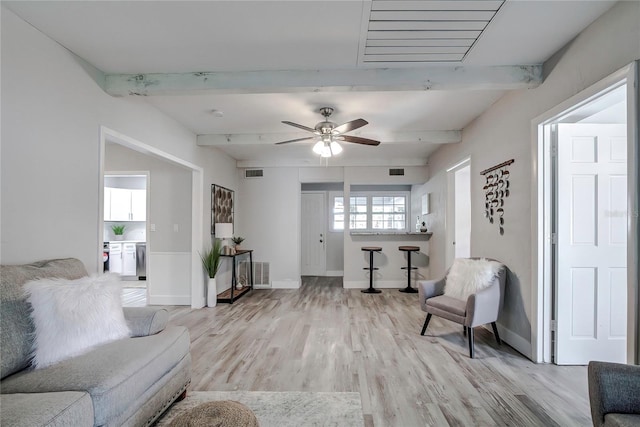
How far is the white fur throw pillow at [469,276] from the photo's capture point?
3100 millimetres

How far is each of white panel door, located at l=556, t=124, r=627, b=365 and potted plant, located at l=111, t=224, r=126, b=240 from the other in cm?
776

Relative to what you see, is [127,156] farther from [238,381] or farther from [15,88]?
[238,381]

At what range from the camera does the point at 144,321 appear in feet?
6.93

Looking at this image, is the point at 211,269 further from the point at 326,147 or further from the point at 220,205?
the point at 326,147

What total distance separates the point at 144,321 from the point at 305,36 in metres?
2.21

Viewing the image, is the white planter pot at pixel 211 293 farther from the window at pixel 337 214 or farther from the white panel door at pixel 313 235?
the window at pixel 337 214

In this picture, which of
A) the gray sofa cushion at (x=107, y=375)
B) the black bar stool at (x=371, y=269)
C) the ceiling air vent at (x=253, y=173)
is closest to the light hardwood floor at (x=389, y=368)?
the gray sofa cushion at (x=107, y=375)

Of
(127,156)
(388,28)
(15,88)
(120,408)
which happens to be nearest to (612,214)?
(388,28)

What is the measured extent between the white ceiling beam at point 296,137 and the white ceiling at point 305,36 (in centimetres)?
102

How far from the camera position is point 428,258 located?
6043 millimetres

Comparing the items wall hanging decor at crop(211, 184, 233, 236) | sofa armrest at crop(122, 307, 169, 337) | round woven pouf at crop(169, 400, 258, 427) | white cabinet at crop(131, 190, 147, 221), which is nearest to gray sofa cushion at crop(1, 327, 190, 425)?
sofa armrest at crop(122, 307, 169, 337)

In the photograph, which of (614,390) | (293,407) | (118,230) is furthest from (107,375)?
(118,230)

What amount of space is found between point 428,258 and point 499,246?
2.75m

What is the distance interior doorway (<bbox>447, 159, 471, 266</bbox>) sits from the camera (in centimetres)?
485
